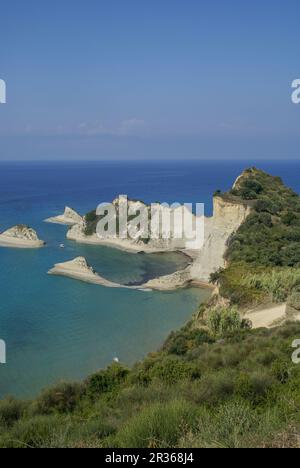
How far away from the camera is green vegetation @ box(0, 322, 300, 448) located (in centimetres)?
Result: 405

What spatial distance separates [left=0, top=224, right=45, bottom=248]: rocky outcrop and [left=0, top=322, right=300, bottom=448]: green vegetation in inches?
1257

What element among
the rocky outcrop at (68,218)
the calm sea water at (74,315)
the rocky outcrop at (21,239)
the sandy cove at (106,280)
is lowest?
the calm sea water at (74,315)

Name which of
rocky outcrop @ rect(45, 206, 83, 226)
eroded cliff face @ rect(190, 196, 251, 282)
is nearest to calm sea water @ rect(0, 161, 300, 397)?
eroded cliff face @ rect(190, 196, 251, 282)

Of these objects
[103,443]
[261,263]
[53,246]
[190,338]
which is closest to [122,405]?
[103,443]

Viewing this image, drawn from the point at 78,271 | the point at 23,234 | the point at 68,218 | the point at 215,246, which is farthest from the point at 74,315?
the point at 68,218

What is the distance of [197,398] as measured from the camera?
6.04 metres

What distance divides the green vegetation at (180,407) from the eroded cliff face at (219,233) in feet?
58.1

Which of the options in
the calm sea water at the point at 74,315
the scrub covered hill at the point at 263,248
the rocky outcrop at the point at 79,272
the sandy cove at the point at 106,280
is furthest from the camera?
the rocky outcrop at the point at 79,272

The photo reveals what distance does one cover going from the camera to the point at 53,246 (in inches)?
1649

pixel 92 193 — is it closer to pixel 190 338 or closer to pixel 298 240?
pixel 298 240

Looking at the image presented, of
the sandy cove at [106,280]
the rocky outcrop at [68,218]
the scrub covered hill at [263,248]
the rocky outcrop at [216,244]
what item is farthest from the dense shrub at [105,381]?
the rocky outcrop at [68,218]

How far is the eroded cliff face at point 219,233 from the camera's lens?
29.6 metres

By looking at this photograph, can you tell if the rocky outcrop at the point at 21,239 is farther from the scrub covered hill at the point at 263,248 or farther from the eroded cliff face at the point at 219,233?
the scrub covered hill at the point at 263,248

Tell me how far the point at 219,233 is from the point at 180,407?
86.7 feet
